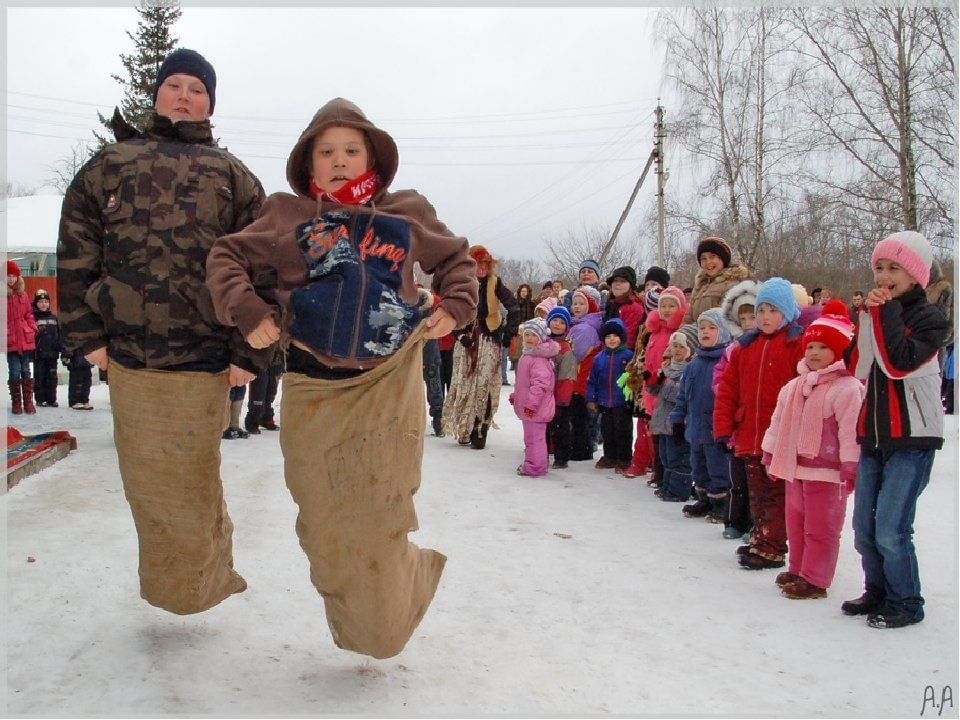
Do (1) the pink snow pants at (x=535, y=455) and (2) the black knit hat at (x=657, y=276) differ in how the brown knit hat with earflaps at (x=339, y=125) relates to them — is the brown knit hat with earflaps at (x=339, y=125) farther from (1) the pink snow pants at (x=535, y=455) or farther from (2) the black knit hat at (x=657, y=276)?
(2) the black knit hat at (x=657, y=276)

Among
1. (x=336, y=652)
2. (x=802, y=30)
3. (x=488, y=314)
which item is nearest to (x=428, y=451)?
(x=488, y=314)

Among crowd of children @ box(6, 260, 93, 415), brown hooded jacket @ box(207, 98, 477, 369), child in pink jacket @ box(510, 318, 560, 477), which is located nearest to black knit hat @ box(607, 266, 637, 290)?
child in pink jacket @ box(510, 318, 560, 477)

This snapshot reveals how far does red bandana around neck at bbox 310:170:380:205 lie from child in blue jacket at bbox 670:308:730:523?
3719 millimetres

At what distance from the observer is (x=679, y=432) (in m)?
6.54

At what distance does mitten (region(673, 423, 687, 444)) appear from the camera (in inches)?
256

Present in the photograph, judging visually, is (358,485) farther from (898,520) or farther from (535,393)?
(535,393)

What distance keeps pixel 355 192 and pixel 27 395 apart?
365 inches

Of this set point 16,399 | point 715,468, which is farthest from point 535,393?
point 16,399

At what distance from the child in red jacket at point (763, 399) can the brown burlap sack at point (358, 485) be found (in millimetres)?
2791

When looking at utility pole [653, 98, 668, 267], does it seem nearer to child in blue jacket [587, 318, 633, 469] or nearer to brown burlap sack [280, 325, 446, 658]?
child in blue jacket [587, 318, 633, 469]

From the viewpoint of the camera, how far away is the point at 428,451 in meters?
8.40

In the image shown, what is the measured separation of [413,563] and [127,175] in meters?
1.82

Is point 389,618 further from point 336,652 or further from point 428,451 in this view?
point 428,451

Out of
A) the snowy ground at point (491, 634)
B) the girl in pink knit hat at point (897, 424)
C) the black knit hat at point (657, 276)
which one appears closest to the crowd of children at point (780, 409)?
the girl in pink knit hat at point (897, 424)
